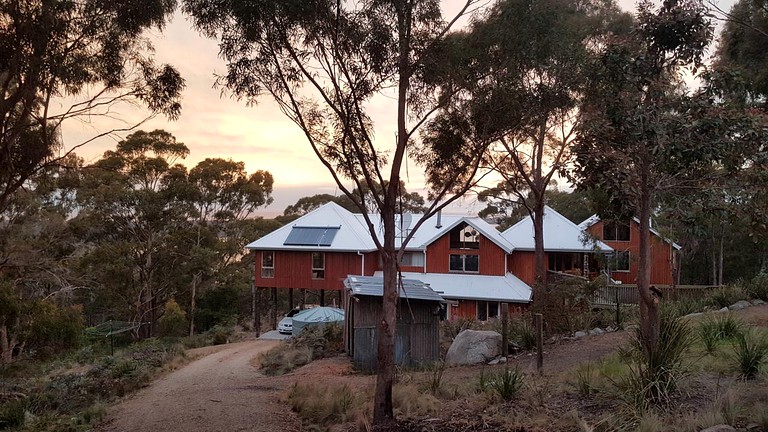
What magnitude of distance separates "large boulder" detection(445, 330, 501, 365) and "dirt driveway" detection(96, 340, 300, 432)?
15.2 feet

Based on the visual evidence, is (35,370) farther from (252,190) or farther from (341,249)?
(252,190)

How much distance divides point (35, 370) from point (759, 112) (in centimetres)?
2320

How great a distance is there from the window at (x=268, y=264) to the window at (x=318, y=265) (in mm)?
2481

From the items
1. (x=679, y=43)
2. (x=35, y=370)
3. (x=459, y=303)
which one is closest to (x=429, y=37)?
(x=679, y=43)

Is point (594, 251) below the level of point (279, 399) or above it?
above

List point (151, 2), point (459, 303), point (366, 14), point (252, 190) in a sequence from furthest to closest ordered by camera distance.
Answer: point (252, 190) < point (459, 303) < point (151, 2) < point (366, 14)

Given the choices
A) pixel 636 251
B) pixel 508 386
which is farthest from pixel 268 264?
pixel 508 386

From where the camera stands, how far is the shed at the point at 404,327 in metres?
16.5

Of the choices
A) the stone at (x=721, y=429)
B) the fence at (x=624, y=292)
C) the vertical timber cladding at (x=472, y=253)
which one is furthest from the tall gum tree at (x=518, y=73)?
the vertical timber cladding at (x=472, y=253)

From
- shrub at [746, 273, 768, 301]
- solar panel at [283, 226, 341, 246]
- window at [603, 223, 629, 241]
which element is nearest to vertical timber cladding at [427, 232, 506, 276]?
solar panel at [283, 226, 341, 246]

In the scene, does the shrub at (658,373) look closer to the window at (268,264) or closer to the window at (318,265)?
the window at (318,265)

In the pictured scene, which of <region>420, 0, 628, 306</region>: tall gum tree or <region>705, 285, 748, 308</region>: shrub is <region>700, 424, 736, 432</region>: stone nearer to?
<region>420, 0, 628, 306</region>: tall gum tree

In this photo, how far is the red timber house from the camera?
30.8 metres

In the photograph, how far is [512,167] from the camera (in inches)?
834
